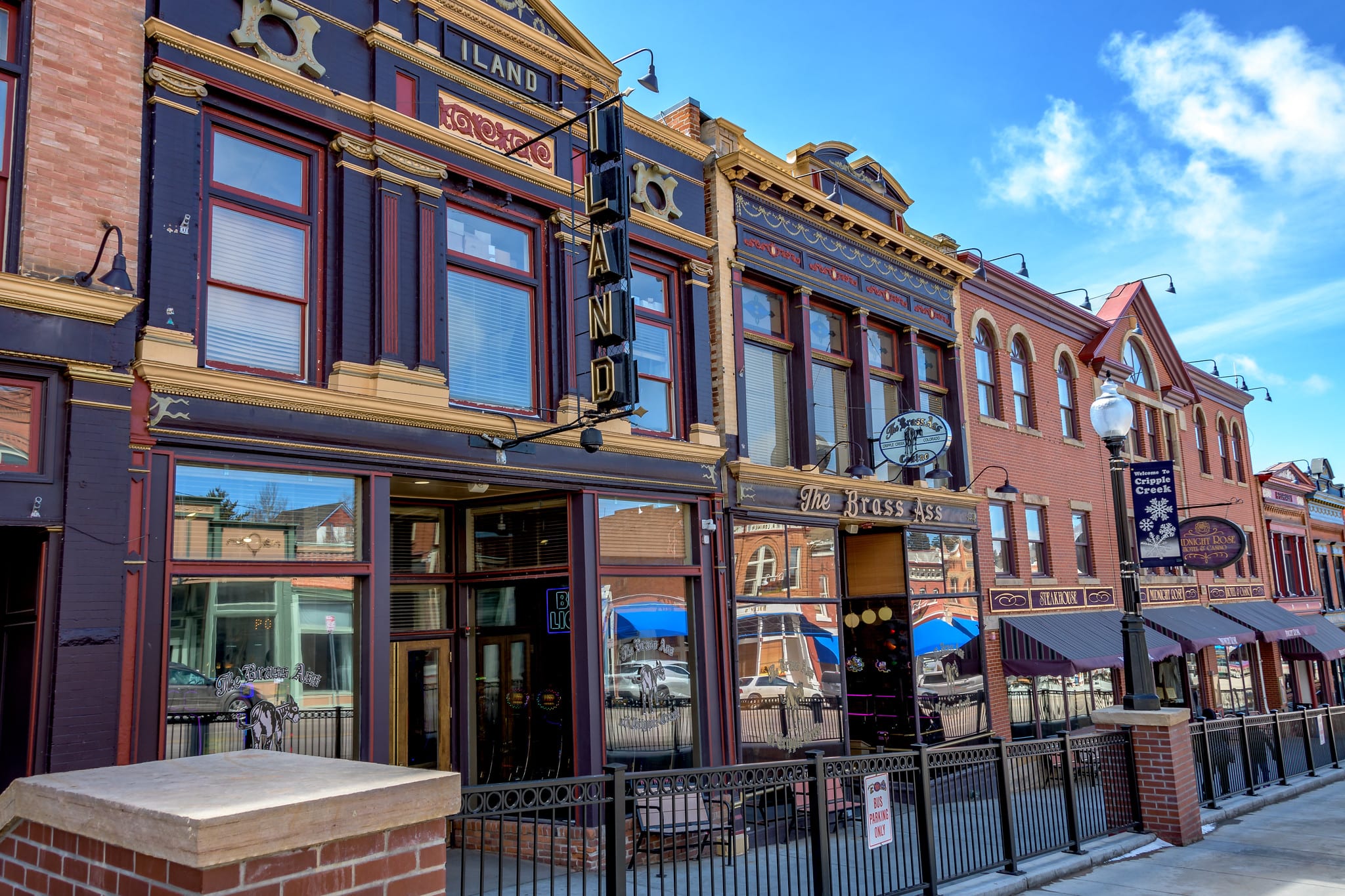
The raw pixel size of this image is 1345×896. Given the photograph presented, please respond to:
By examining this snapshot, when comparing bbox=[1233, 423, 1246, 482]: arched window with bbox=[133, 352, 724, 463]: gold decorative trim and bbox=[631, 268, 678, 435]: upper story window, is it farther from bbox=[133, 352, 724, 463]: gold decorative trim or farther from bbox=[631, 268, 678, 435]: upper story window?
bbox=[133, 352, 724, 463]: gold decorative trim

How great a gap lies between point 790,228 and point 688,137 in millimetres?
2476

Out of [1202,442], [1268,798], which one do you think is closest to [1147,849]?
[1268,798]

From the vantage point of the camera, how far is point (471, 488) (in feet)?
37.1

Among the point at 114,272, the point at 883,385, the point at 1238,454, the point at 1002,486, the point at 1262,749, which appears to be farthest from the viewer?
the point at 1238,454

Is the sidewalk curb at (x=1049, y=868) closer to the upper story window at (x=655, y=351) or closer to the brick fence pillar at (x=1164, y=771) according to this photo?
the brick fence pillar at (x=1164, y=771)

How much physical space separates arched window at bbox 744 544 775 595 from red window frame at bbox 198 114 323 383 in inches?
265

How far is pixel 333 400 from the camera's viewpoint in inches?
382

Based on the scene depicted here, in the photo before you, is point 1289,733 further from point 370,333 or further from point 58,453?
point 58,453

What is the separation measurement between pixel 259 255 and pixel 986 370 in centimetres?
1546

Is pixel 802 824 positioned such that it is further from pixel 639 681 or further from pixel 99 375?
pixel 99 375

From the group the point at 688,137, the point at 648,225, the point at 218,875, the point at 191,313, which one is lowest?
the point at 218,875

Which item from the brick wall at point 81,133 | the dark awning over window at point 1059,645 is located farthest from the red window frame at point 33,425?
the dark awning over window at point 1059,645

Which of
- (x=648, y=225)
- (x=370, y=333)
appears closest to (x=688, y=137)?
(x=648, y=225)

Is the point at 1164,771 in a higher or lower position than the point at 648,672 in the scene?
lower
